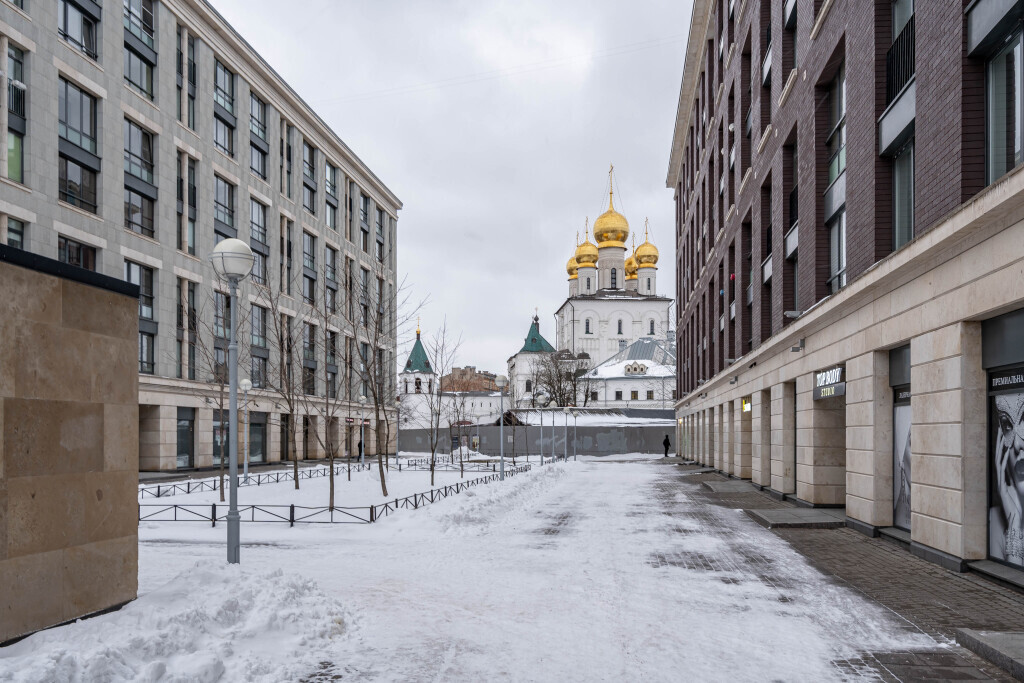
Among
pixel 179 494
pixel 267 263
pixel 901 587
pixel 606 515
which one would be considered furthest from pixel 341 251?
pixel 901 587

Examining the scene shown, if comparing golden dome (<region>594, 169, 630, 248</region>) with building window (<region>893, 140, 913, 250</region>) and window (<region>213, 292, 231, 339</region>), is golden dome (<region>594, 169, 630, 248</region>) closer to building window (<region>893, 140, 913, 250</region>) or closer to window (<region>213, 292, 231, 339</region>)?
window (<region>213, 292, 231, 339</region>)

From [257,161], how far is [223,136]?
4276 millimetres

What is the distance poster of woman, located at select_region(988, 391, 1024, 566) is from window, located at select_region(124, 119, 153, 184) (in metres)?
37.3

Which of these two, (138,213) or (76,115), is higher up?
(76,115)

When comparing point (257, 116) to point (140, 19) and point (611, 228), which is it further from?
point (611, 228)

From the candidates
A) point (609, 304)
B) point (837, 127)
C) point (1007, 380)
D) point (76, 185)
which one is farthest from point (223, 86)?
point (609, 304)

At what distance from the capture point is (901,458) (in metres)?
14.5

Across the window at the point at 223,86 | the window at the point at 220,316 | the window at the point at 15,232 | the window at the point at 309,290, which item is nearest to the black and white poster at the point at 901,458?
the window at the point at 15,232

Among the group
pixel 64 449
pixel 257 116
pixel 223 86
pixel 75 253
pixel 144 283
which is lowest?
pixel 64 449

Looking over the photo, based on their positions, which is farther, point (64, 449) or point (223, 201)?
point (223, 201)

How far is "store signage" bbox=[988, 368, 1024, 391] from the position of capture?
1030 centimetres

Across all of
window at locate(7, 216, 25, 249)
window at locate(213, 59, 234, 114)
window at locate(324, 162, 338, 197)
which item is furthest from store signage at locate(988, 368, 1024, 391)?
window at locate(324, 162, 338, 197)

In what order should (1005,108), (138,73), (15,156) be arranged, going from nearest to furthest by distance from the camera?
(1005,108), (15,156), (138,73)

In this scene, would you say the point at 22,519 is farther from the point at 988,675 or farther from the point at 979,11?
the point at 979,11
